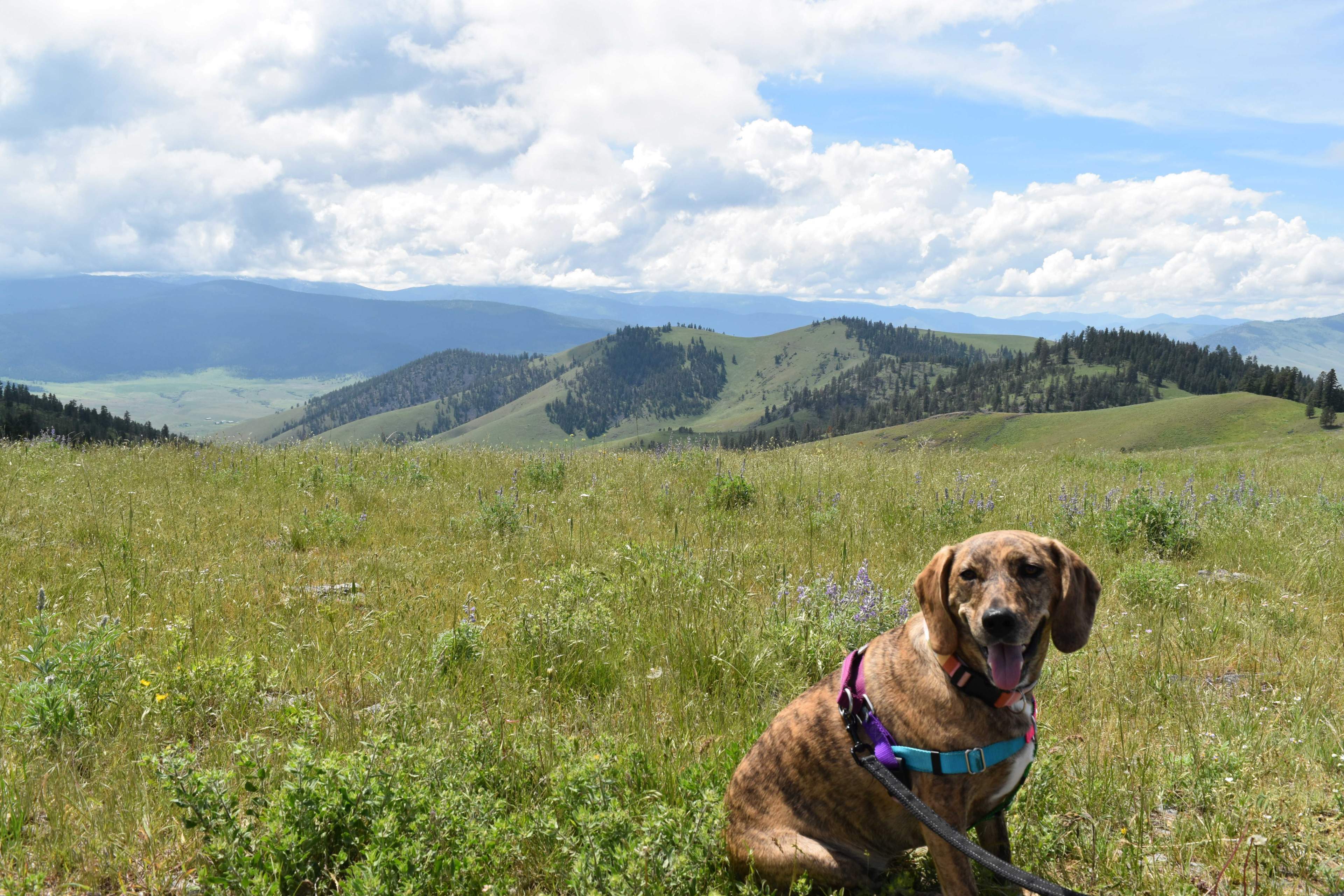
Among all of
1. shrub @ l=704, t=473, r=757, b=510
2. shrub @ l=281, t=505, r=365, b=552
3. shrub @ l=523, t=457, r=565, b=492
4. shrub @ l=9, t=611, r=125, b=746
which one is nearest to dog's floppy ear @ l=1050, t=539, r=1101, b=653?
shrub @ l=9, t=611, r=125, b=746

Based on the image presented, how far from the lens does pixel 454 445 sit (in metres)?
15.4

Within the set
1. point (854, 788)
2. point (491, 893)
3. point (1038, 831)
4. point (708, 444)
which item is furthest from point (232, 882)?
point (708, 444)

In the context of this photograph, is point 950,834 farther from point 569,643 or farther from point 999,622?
point 569,643

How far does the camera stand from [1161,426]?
93.2 m

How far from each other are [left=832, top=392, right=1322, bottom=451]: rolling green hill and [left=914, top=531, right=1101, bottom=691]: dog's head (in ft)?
207

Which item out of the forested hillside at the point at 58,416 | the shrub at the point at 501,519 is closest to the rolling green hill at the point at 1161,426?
the shrub at the point at 501,519

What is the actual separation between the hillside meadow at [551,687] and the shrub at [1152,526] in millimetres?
46

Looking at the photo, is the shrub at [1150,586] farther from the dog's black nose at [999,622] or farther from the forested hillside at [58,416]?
the forested hillside at [58,416]

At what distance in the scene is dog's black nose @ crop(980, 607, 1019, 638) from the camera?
2.66 metres

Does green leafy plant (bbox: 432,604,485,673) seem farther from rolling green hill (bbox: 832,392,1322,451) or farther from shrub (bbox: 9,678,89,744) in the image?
rolling green hill (bbox: 832,392,1322,451)

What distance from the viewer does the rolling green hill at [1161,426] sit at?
80.1 metres

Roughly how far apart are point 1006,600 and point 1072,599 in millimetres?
418

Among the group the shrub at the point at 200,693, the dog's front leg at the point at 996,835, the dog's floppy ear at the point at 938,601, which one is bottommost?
the shrub at the point at 200,693

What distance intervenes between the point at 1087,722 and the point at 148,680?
19.7 ft
